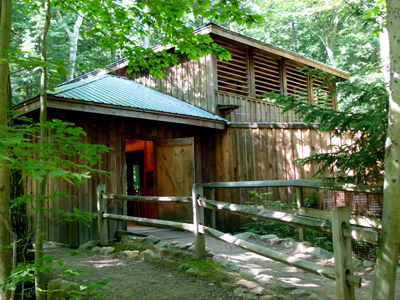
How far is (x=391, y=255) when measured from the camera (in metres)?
3.19

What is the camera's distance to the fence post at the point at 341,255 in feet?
10.9

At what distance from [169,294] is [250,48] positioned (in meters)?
9.01

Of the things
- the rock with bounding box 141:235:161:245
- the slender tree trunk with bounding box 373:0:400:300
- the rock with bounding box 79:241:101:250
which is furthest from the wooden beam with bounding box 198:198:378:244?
the rock with bounding box 79:241:101:250

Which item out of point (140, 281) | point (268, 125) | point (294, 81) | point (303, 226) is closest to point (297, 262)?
point (303, 226)

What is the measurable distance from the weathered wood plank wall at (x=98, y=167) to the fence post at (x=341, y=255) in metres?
4.20

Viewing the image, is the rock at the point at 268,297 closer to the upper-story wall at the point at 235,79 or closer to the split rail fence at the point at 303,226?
the split rail fence at the point at 303,226

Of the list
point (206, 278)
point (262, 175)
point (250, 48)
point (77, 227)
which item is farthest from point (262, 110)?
point (206, 278)

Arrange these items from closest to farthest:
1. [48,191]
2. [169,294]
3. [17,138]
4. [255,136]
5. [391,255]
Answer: [17,138] → [391,255] → [169,294] → [48,191] → [255,136]

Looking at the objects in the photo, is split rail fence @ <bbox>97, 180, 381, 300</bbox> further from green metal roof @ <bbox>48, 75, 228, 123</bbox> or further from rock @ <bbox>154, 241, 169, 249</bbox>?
green metal roof @ <bbox>48, 75, 228, 123</bbox>

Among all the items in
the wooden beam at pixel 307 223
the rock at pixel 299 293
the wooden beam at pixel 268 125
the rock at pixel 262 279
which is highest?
the wooden beam at pixel 268 125

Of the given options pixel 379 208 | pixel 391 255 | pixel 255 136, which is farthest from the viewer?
pixel 255 136

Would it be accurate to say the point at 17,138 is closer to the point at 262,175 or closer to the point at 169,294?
the point at 169,294

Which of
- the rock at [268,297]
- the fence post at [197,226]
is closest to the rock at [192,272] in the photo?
the fence post at [197,226]

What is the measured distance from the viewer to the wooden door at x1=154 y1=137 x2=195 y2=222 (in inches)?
341
